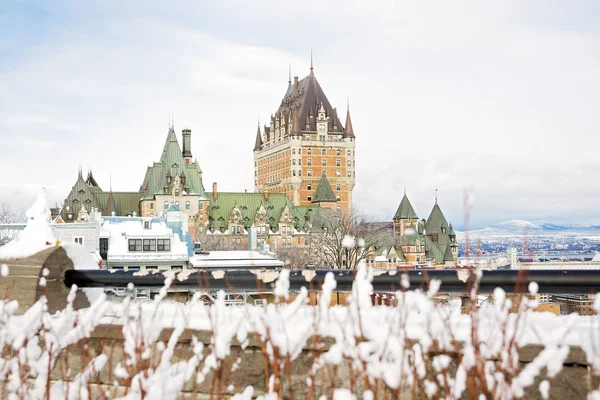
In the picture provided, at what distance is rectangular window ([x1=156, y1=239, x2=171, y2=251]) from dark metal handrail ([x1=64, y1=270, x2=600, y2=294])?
36.0m

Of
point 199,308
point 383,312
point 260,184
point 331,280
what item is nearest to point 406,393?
point 383,312

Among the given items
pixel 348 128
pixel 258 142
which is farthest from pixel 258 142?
pixel 348 128

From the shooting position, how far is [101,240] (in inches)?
1602

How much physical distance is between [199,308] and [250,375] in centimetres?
47

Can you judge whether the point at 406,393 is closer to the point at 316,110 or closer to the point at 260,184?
the point at 316,110

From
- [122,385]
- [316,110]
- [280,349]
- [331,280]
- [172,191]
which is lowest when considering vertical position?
[122,385]

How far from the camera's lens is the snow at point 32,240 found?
13.4 feet

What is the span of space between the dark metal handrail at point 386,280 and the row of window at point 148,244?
118 ft

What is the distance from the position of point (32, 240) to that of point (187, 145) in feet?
322

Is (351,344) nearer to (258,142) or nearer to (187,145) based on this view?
(187,145)

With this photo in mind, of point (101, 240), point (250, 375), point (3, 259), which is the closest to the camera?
point (250, 375)

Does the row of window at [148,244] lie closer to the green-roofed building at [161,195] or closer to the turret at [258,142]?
the green-roofed building at [161,195]

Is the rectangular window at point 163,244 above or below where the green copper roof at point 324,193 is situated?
below

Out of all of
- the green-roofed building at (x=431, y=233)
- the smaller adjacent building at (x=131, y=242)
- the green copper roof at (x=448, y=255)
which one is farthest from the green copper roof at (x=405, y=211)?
the smaller adjacent building at (x=131, y=242)
